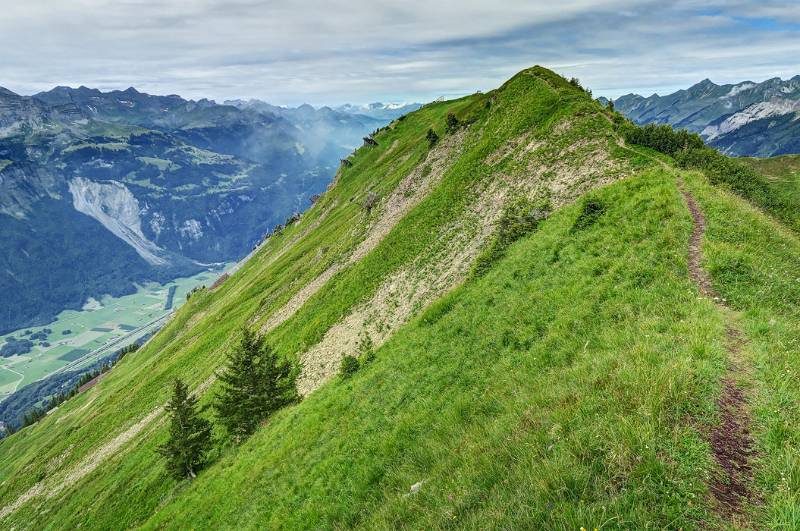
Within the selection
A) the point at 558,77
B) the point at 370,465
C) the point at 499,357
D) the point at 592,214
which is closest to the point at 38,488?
the point at 370,465

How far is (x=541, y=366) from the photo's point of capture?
14.6 metres

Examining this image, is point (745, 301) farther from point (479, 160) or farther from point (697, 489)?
point (479, 160)

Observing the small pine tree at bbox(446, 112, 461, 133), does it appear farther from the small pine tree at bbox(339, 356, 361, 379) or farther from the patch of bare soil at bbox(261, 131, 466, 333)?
the small pine tree at bbox(339, 356, 361, 379)

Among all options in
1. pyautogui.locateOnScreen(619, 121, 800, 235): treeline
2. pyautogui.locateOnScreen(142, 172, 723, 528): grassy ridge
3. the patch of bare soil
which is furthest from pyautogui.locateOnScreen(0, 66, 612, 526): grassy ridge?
pyautogui.locateOnScreen(142, 172, 723, 528): grassy ridge

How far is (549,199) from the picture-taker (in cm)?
3334

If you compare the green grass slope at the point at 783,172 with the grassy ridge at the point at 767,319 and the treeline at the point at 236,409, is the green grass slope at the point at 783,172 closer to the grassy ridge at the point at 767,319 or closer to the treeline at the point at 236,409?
the grassy ridge at the point at 767,319

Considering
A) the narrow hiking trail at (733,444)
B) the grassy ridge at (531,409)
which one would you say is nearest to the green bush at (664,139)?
the grassy ridge at (531,409)

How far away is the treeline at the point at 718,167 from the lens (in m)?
25.9

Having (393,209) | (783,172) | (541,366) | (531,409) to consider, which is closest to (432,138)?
(393,209)

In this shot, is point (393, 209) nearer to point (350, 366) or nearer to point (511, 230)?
point (511, 230)

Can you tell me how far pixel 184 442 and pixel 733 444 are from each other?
38468 millimetres

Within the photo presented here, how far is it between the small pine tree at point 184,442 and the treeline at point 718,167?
43948 mm

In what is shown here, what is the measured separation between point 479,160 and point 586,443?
45.2 m

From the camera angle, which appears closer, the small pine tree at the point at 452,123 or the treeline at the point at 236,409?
the treeline at the point at 236,409
